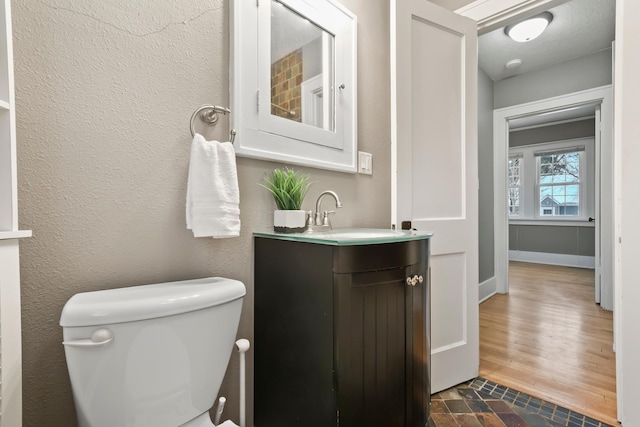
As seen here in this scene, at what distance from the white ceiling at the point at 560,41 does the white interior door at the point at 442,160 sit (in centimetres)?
149

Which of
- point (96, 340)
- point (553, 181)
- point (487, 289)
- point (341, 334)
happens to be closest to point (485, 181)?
point (487, 289)

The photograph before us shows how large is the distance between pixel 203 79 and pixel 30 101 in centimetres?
47

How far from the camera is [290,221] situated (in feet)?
3.75

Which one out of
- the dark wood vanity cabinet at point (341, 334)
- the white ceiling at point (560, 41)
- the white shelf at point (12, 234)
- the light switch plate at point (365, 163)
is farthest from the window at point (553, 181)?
the white shelf at point (12, 234)

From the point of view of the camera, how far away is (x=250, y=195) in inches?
46.9

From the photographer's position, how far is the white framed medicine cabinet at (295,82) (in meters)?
1.16

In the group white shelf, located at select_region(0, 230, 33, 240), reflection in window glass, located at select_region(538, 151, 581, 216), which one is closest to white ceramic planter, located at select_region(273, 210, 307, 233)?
white shelf, located at select_region(0, 230, 33, 240)

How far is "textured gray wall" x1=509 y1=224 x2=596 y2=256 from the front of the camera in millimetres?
5020

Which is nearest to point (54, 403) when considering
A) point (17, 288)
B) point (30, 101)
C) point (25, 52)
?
point (17, 288)

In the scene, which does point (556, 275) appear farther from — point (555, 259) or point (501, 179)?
point (501, 179)

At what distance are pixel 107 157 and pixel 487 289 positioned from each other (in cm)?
368

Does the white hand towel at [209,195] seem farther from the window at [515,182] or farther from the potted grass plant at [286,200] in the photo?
the window at [515,182]

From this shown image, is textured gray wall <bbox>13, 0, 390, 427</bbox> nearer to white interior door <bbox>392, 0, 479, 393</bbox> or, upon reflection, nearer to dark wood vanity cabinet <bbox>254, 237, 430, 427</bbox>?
dark wood vanity cabinet <bbox>254, 237, 430, 427</bbox>

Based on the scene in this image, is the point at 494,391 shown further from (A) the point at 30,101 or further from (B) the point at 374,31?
(A) the point at 30,101
